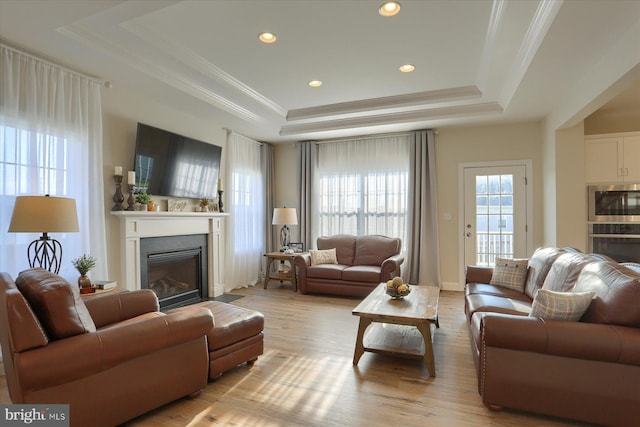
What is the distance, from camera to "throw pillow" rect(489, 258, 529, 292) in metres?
3.49

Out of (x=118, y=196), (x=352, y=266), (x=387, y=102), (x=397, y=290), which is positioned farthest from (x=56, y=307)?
(x=387, y=102)

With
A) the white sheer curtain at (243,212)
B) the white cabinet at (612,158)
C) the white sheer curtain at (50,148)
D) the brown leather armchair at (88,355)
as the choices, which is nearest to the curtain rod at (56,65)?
the white sheer curtain at (50,148)

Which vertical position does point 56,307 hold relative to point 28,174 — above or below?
below

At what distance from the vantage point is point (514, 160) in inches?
203

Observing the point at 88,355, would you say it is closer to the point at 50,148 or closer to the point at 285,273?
the point at 50,148

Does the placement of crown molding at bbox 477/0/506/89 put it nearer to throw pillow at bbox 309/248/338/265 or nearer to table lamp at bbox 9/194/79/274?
throw pillow at bbox 309/248/338/265

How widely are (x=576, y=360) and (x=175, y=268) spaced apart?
4411mm

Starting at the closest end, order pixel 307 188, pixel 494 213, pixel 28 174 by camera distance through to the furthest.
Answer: pixel 28 174
pixel 494 213
pixel 307 188

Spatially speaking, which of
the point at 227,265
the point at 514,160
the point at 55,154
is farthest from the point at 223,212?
the point at 514,160

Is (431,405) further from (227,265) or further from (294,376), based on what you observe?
(227,265)

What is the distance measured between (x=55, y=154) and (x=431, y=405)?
12.5 ft

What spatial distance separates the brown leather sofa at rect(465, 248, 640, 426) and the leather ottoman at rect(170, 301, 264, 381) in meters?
1.70

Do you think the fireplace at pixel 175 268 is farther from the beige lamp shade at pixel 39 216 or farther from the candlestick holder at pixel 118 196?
the beige lamp shade at pixel 39 216

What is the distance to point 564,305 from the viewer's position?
6.71 feet
